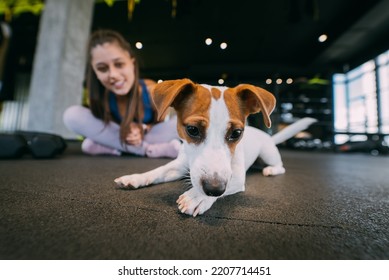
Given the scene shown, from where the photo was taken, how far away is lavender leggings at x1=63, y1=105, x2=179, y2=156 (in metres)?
1.17

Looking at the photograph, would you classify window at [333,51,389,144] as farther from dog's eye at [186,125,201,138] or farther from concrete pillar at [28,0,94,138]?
concrete pillar at [28,0,94,138]

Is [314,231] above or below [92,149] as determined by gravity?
below

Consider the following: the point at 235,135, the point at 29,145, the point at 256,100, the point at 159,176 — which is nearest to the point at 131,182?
the point at 159,176

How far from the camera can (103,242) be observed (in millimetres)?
377

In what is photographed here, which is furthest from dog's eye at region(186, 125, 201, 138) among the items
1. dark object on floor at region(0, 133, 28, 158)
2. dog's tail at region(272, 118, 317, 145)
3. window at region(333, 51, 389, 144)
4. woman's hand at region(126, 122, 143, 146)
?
dark object on floor at region(0, 133, 28, 158)

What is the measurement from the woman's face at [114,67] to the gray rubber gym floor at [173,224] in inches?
14.4

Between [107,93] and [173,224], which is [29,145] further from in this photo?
[173,224]

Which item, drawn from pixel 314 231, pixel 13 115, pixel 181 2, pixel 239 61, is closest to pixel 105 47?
pixel 239 61

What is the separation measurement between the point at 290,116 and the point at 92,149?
47.8 inches

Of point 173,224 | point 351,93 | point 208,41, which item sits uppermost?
point 208,41

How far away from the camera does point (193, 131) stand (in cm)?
62

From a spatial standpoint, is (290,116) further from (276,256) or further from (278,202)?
(276,256)

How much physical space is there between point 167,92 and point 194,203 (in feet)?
1.01

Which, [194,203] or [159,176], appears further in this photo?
[159,176]
